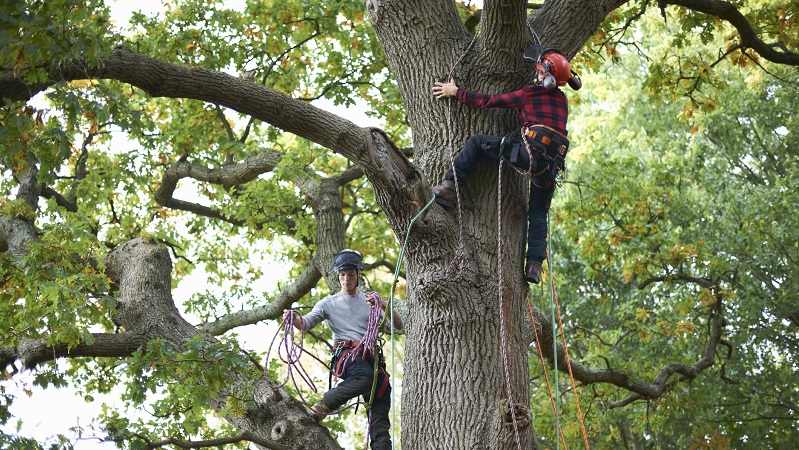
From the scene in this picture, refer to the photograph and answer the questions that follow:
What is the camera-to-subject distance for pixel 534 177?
4.74 metres

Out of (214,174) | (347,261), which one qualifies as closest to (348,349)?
(347,261)

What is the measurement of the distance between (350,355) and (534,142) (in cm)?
168

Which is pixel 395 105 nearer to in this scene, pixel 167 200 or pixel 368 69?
pixel 368 69

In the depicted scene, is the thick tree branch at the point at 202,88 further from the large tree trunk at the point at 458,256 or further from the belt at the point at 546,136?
the belt at the point at 546,136

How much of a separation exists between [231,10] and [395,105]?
224 cm

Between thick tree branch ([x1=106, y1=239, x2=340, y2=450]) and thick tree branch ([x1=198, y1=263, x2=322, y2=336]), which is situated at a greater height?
thick tree branch ([x1=198, y1=263, x2=322, y2=336])

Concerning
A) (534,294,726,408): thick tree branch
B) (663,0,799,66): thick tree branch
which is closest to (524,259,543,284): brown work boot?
(534,294,726,408): thick tree branch

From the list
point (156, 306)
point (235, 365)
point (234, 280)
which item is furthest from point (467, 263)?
point (234, 280)

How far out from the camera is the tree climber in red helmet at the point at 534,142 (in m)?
4.57

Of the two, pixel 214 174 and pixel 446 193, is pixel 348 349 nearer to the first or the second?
pixel 446 193

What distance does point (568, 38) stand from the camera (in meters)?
5.14

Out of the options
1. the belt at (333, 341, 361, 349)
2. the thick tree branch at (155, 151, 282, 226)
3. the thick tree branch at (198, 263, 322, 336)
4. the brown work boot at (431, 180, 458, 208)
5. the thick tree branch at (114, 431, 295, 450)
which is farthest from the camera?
the thick tree branch at (155, 151, 282, 226)

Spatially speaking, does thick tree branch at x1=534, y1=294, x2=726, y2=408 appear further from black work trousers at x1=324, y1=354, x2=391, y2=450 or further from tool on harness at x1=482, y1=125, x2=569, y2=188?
tool on harness at x1=482, y1=125, x2=569, y2=188

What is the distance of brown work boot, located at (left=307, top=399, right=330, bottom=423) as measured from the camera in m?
5.04
